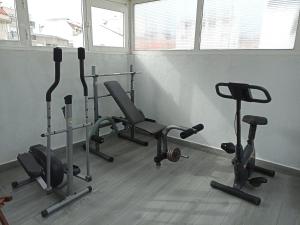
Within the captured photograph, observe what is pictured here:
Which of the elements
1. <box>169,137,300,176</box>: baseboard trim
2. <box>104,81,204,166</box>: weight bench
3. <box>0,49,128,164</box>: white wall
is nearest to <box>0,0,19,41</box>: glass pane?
<box>0,49,128,164</box>: white wall

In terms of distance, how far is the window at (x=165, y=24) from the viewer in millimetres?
3148

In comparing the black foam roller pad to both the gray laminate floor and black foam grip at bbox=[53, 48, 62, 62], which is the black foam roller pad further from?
the gray laminate floor

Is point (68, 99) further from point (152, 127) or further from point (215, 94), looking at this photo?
point (215, 94)

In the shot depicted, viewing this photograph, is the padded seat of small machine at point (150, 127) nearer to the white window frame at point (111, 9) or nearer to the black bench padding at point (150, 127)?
the black bench padding at point (150, 127)

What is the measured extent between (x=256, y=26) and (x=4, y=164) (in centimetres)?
331

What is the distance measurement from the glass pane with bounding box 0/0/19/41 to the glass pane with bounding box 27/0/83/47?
18 centimetres

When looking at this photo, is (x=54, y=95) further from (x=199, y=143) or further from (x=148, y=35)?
(x=199, y=143)

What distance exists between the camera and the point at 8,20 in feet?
7.98

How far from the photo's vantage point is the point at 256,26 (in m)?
2.62

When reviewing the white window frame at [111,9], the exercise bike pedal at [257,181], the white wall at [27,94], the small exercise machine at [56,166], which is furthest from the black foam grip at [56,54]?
the exercise bike pedal at [257,181]

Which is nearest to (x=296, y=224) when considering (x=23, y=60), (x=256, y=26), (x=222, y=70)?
(x=222, y=70)

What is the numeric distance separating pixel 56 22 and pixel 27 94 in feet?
3.22

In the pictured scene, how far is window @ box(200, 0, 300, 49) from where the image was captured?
8.00 feet

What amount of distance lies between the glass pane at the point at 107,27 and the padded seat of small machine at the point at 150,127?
141cm
